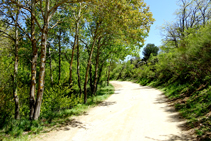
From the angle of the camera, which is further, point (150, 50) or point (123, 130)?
point (150, 50)

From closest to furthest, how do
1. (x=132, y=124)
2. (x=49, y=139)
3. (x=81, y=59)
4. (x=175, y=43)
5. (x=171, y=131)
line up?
1. (x=49, y=139)
2. (x=171, y=131)
3. (x=132, y=124)
4. (x=81, y=59)
5. (x=175, y=43)

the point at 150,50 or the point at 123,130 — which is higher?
the point at 150,50

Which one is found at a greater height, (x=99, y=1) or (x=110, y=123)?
(x=99, y=1)

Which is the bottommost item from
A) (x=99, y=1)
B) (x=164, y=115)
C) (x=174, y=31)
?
(x=164, y=115)

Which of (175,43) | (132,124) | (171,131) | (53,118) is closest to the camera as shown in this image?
(171,131)

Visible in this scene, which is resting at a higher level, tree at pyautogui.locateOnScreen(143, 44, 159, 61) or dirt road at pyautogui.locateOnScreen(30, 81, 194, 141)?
tree at pyautogui.locateOnScreen(143, 44, 159, 61)

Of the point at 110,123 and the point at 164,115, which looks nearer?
the point at 110,123

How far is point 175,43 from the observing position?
67.4ft

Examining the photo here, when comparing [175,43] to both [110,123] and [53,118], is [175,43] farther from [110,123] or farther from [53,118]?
[53,118]

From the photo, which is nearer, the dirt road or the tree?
the dirt road

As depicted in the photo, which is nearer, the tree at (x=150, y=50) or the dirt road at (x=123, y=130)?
the dirt road at (x=123, y=130)

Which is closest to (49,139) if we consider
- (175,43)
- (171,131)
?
(171,131)

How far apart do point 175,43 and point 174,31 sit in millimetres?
2115

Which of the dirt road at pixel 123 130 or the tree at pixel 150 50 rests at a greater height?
the tree at pixel 150 50
